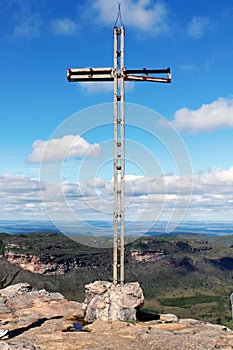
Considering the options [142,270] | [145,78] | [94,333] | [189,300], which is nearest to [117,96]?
[145,78]

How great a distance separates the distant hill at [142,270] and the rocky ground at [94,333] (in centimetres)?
10703

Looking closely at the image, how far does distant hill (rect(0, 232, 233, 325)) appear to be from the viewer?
13975cm

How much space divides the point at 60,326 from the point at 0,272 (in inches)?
4811

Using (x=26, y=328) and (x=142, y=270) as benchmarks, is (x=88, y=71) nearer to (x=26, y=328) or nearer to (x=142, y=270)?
(x=26, y=328)

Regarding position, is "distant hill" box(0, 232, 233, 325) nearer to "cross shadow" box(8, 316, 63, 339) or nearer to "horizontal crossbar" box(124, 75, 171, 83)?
"cross shadow" box(8, 316, 63, 339)

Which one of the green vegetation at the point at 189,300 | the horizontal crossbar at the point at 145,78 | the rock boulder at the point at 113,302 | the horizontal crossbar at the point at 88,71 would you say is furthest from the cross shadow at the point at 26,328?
the green vegetation at the point at 189,300

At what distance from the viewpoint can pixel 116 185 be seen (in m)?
17.7

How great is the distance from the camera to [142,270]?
582ft

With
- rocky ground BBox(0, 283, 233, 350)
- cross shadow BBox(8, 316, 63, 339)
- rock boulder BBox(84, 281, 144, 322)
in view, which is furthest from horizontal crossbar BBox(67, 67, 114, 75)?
cross shadow BBox(8, 316, 63, 339)

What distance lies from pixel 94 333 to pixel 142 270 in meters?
168

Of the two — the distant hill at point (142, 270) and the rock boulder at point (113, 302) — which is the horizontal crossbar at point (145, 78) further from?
the distant hill at point (142, 270)

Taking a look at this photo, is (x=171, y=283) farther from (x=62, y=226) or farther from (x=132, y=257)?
(x=62, y=226)

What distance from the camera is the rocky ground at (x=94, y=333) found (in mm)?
13047

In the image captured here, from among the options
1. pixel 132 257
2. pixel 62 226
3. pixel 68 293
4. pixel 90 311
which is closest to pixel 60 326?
pixel 90 311
